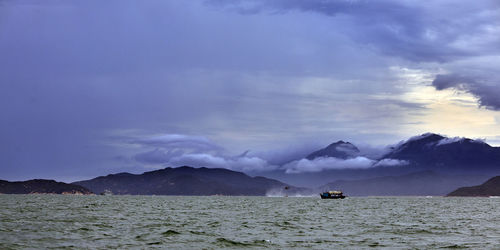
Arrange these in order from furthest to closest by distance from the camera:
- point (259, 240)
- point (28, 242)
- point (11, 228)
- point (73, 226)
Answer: point (73, 226) → point (11, 228) → point (259, 240) → point (28, 242)

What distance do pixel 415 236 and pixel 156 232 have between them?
3291cm

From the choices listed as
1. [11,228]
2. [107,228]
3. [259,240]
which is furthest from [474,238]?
[11,228]

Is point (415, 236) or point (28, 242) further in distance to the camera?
point (415, 236)

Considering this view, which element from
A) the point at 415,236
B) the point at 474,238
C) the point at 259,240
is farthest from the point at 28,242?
the point at 474,238

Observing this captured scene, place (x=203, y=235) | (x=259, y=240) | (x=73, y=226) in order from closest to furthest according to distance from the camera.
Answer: (x=259, y=240) < (x=203, y=235) < (x=73, y=226)

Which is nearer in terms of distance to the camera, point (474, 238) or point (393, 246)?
point (393, 246)

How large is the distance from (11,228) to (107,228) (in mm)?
12207

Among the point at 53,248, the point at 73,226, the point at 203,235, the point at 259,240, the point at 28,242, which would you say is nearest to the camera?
the point at 53,248

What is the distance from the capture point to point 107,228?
7031 centimetres

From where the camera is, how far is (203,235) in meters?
63.2

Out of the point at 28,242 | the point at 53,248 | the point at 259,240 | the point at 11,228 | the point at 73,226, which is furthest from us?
the point at 73,226

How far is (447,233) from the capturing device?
68.3 meters

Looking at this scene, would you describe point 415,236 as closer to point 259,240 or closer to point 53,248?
point 259,240

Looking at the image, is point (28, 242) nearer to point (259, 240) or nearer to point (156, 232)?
point (156, 232)
